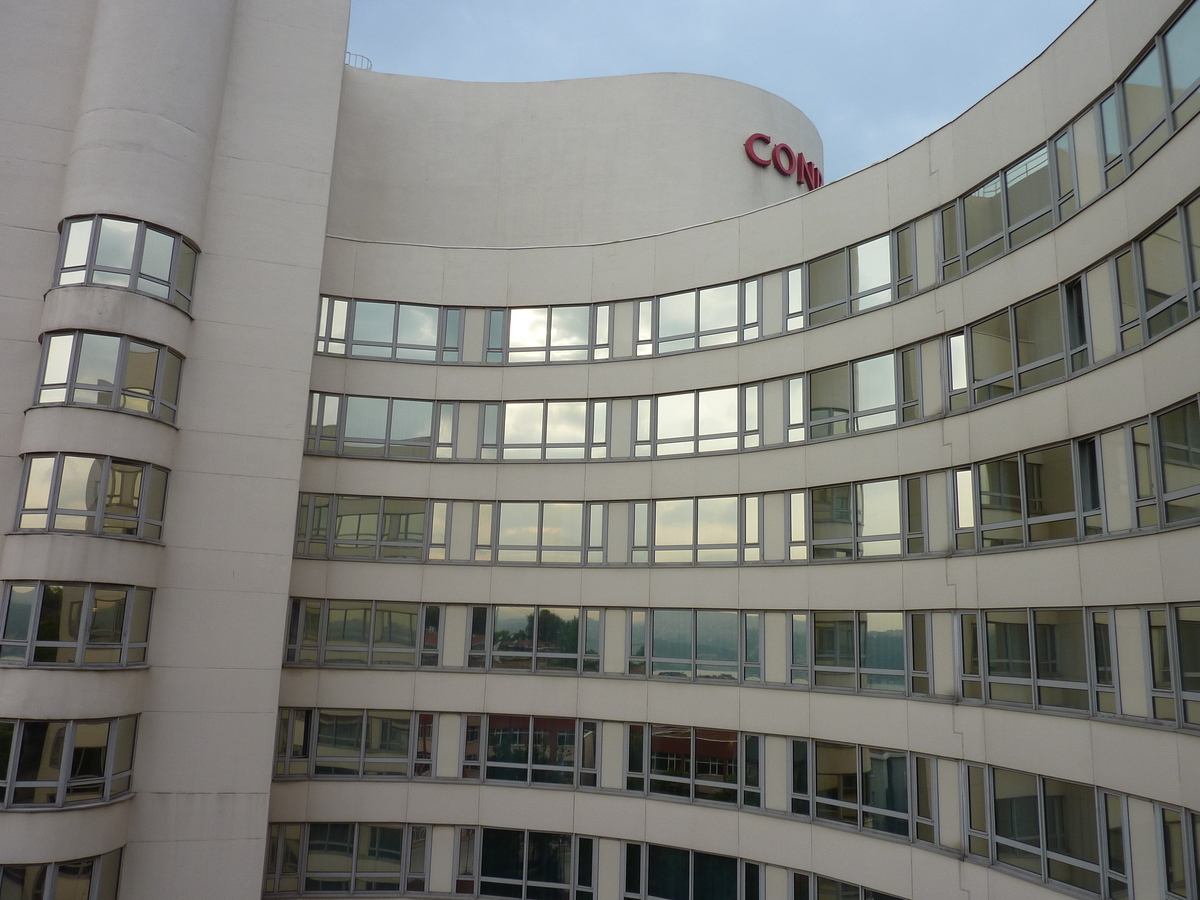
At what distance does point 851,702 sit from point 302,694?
1308 cm

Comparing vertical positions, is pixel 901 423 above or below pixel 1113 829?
above

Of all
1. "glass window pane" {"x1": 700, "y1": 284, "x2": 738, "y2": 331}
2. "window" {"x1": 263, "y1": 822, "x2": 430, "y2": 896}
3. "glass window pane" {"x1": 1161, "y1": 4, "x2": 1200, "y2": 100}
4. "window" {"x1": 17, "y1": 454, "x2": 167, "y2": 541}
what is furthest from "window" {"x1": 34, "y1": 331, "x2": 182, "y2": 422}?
"glass window pane" {"x1": 1161, "y1": 4, "x2": 1200, "y2": 100}

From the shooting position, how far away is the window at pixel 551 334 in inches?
952

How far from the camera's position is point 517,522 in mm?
23656

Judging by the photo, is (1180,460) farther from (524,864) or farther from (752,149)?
(752,149)

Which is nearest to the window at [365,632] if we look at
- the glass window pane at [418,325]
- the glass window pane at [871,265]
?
the glass window pane at [418,325]

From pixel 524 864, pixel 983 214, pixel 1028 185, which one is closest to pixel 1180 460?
pixel 1028 185

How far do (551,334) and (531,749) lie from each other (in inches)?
420

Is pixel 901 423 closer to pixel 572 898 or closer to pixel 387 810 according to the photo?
pixel 572 898

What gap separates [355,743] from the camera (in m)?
22.7

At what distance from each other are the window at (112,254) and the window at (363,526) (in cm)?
634

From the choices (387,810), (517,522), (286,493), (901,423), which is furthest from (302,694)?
(901,423)

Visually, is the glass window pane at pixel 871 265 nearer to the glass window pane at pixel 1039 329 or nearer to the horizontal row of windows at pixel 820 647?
the glass window pane at pixel 1039 329

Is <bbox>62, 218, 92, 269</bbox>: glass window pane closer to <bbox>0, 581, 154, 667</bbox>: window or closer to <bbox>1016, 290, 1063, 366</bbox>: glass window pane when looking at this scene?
<bbox>0, 581, 154, 667</bbox>: window
